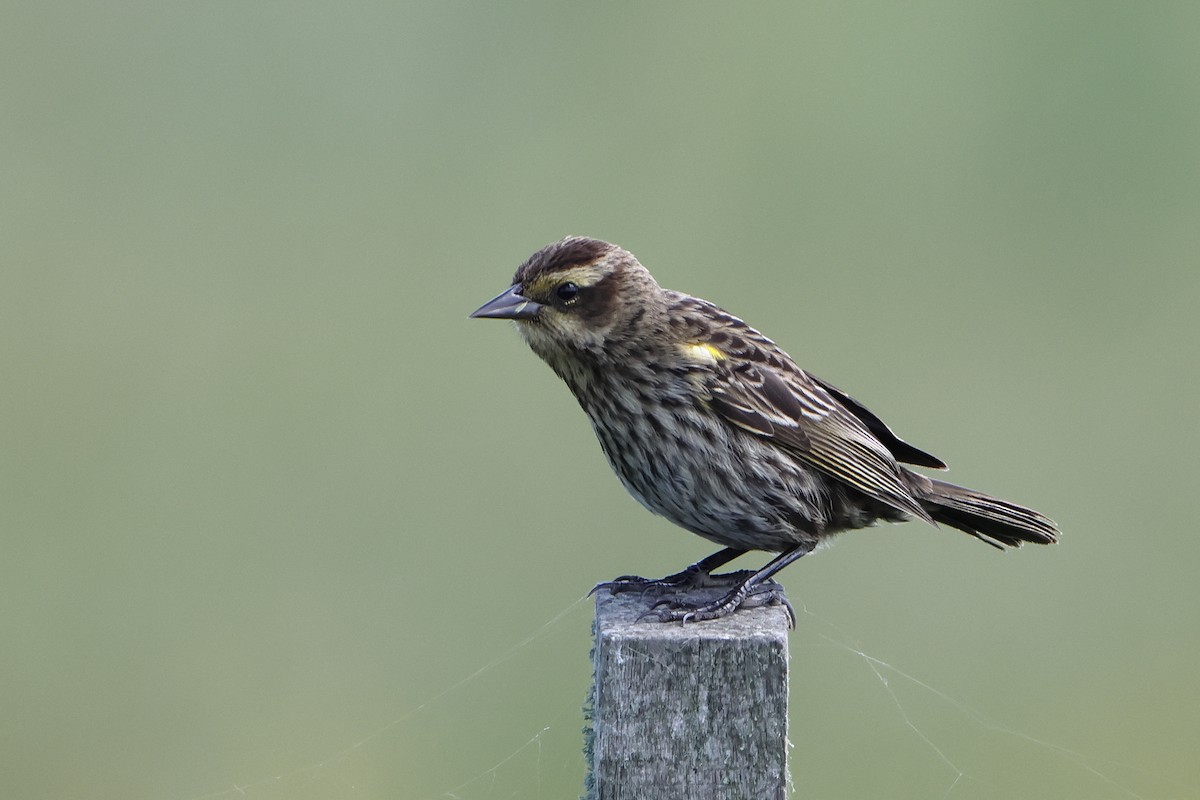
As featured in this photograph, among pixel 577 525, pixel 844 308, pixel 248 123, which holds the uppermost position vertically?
pixel 248 123

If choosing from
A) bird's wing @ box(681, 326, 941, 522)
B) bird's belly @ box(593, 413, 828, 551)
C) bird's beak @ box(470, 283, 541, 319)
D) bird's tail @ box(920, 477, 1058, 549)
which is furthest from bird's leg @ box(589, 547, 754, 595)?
bird's tail @ box(920, 477, 1058, 549)

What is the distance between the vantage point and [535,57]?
9.80 m

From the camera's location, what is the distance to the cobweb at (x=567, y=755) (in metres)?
6.40

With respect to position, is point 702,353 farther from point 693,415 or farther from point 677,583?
point 677,583

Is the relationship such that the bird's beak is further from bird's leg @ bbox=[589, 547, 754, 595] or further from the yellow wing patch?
bird's leg @ bbox=[589, 547, 754, 595]

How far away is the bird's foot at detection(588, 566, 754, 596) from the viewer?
14.8 ft

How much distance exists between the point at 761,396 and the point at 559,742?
7.24 feet

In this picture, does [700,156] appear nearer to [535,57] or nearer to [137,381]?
[535,57]

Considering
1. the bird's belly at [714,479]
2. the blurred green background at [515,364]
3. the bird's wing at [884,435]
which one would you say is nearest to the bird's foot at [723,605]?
the bird's belly at [714,479]

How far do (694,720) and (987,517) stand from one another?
99.2 inches

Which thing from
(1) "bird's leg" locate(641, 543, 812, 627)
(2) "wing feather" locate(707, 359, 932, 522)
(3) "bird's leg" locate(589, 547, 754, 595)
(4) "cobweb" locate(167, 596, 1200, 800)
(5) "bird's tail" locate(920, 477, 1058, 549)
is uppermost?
(2) "wing feather" locate(707, 359, 932, 522)

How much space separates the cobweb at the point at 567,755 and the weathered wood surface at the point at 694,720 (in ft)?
9.62

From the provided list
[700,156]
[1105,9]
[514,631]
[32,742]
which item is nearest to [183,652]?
[32,742]

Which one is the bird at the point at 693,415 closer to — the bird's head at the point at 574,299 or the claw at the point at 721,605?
the bird's head at the point at 574,299
